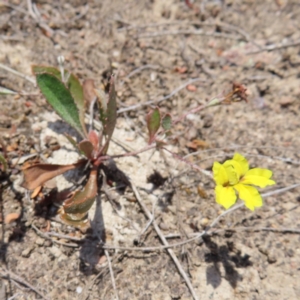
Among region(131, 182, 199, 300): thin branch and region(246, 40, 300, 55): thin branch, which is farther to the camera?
region(246, 40, 300, 55): thin branch

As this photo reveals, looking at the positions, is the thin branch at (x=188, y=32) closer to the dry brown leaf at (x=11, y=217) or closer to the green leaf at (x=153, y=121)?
the green leaf at (x=153, y=121)

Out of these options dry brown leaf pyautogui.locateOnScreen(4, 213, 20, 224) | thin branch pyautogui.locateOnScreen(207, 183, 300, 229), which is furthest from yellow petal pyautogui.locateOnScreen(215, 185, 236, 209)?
dry brown leaf pyautogui.locateOnScreen(4, 213, 20, 224)

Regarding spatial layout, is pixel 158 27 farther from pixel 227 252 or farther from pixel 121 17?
pixel 227 252

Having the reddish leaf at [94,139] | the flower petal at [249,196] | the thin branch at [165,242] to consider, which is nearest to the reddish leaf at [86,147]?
the reddish leaf at [94,139]

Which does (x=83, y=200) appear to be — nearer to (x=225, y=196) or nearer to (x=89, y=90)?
(x=225, y=196)

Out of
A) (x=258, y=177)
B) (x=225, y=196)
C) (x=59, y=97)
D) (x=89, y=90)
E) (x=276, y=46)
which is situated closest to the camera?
(x=225, y=196)

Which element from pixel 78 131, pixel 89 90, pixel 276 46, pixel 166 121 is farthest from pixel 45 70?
pixel 276 46

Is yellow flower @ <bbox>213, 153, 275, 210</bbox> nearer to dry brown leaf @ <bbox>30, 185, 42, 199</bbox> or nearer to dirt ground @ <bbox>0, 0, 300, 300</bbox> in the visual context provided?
dirt ground @ <bbox>0, 0, 300, 300</bbox>
